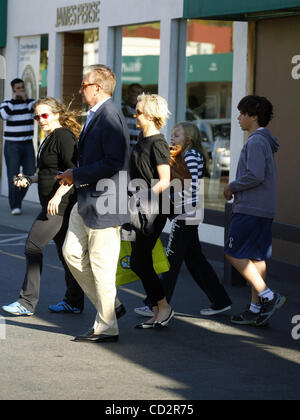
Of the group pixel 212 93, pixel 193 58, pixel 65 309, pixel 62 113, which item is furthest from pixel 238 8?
pixel 65 309

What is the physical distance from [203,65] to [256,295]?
5815 millimetres

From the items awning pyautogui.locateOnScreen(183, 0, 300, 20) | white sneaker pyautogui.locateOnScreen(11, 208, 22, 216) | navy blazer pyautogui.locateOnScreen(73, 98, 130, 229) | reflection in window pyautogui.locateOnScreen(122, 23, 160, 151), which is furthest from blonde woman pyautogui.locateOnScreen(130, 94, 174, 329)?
white sneaker pyautogui.locateOnScreen(11, 208, 22, 216)

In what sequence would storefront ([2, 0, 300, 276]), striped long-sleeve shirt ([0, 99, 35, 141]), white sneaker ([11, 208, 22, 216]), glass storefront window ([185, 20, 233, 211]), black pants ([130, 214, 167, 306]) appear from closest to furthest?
black pants ([130, 214, 167, 306]) < storefront ([2, 0, 300, 276]) < glass storefront window ([185, 20, 233, 211]) < white sneaker ([11, 208, 22, 216]) < striped long-sleeve shirt ([0, 99, 35, 141])

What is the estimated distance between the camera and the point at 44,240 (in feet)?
25.1

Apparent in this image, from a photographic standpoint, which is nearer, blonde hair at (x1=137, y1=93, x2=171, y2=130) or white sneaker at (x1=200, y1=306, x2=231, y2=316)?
blonde hair at (x1=137, y1=93, x2=171, y2=130)

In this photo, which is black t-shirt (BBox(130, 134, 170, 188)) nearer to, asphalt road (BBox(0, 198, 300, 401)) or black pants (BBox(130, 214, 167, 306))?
black pants (BBox(130, 214, 167, 306))

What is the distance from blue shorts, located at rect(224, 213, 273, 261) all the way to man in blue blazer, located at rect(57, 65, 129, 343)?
1241 millimetres

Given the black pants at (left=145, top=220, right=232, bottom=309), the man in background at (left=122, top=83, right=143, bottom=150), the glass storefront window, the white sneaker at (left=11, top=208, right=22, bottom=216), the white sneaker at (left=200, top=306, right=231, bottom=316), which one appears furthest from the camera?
the white sneaker at (left=11, top=208, right=22, bottom=216)

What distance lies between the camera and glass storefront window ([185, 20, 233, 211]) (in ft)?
39.9

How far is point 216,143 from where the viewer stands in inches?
495

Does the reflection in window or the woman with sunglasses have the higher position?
the reflection in window

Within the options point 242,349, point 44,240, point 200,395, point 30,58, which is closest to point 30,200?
point 30,58
